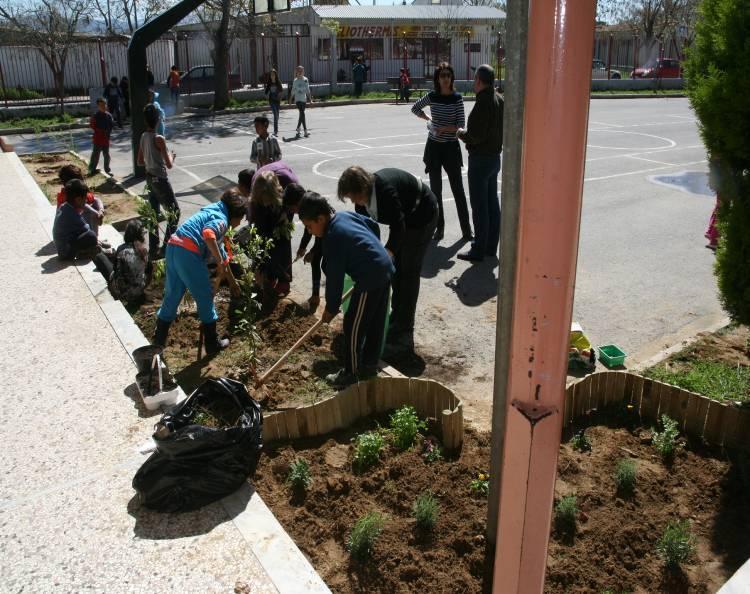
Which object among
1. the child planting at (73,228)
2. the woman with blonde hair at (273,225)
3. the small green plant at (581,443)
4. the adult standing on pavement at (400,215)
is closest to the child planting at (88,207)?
the child planting at (73,228)

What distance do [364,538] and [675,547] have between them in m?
1.51

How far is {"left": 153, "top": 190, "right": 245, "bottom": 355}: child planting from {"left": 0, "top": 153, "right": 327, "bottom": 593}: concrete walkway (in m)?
0.62

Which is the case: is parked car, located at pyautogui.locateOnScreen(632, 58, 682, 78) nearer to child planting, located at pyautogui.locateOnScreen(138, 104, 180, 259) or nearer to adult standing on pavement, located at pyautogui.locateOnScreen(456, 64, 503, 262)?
adult standing on pavement, located at pyautogui.locateOnScreen(456, 64, 503, 262)

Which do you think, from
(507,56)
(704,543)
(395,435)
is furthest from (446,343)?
(507,56)

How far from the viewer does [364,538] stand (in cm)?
353

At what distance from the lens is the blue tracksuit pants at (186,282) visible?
5.38m

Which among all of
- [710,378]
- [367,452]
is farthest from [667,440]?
[367,452]

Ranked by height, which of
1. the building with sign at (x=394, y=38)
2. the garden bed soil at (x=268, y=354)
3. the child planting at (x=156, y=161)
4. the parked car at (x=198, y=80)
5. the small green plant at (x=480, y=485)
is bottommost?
the small green plant at (x=480, y=485)

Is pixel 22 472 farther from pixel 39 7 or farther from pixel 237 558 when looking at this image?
pixel 39 7

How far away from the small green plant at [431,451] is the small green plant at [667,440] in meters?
1.34

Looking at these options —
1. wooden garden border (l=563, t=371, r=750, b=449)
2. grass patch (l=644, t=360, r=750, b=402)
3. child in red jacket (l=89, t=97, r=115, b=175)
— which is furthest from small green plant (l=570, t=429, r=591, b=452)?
child in red jacket (l=89, t=97, r=115, b=175)

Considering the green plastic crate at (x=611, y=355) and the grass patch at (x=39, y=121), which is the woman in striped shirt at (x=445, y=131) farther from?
the grass patch at (x=39, y=121)

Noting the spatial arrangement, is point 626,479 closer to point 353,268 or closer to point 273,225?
point 353,268

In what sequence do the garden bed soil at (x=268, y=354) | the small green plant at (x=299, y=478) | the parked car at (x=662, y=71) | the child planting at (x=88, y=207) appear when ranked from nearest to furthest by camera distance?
the small green plant at (x=299, y=478), the garden bed soil at (x=268, y=354), the child planting at (x=88, y=207), the parked car at (x=662, y=71)
